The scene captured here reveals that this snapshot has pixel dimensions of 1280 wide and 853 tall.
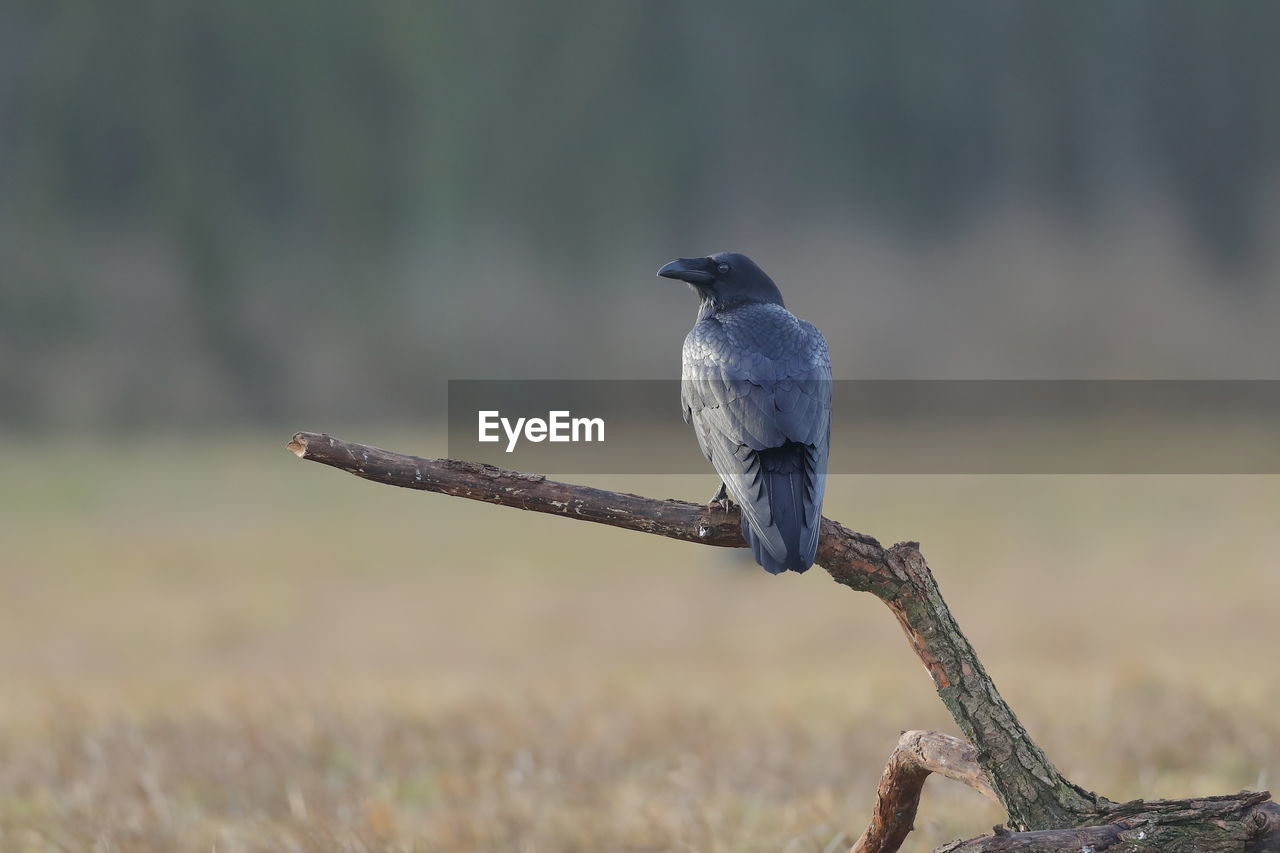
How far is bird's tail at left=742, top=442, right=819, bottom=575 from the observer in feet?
9.47

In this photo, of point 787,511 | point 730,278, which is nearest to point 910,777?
point 787,511

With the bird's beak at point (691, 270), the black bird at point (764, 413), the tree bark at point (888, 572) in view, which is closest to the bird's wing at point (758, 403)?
the black bird at point (764, 413)

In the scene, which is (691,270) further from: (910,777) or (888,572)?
(910,777)

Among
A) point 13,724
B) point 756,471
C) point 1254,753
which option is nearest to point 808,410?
point 756,471

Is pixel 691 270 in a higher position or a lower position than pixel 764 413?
higher

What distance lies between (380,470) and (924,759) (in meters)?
1.45

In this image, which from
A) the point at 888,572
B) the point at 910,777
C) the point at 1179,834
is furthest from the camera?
the point at 910,777

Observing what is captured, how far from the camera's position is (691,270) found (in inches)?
159

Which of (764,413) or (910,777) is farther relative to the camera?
(764,413)

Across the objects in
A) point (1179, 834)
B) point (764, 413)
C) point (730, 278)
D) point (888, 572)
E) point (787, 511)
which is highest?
point (730, 278)

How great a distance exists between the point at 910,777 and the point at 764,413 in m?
0.97

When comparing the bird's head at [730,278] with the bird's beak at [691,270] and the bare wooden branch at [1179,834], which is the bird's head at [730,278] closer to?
the bird's beak at [691,270]

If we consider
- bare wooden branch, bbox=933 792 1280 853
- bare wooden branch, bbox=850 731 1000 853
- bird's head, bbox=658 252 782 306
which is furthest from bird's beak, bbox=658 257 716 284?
bare wooden branch, bbox=933 792 1280 853

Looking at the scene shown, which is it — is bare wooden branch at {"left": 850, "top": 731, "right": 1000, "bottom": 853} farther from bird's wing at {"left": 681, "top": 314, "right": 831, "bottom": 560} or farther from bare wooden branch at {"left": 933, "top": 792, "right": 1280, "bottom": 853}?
bird's wing at {"left": 681, "top": 314, "right": 831, "bottom": 560}
